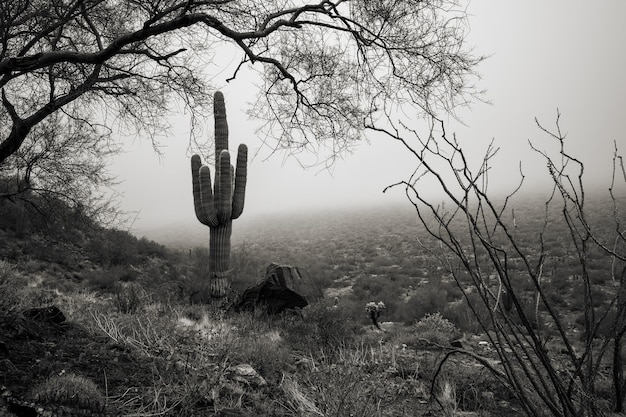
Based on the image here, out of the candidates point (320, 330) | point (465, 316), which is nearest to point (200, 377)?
point (320, 330)

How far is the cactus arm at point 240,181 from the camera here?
835 cm

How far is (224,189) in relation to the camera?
8.02 metres

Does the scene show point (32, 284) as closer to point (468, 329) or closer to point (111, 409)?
point (111, 409)

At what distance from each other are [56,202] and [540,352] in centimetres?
948

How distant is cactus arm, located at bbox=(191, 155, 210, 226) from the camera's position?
26.8ft

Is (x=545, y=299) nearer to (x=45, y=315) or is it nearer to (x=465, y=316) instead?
(x=45, y=315)

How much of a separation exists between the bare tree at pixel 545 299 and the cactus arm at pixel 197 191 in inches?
191

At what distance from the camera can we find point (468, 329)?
7797 mm

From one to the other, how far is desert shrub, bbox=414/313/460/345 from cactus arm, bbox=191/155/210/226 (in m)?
5.07

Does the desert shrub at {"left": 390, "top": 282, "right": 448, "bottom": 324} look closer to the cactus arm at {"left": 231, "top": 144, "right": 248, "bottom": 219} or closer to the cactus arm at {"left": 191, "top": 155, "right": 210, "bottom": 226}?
the cactus arm at {"left": 231, "top": 144, "right": 248, "bottom": 219}

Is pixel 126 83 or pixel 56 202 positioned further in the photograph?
pixel 56 202

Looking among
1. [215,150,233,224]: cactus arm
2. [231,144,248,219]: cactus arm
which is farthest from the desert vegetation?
[231,144,248,219]: cactus arm

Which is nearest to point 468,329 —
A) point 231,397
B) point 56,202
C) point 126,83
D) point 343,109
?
point 343,109

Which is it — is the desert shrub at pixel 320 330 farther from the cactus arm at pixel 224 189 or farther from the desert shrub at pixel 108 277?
the desert shrub at pixel 108 277
